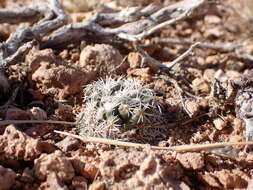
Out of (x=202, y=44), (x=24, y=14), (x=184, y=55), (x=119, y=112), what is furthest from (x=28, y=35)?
(x=202, y=44)

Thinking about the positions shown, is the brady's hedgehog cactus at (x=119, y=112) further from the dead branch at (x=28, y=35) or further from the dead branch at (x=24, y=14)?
the dead branch at (x=24, y=14)

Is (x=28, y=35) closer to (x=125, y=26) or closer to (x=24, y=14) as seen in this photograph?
(x=24, y=14)

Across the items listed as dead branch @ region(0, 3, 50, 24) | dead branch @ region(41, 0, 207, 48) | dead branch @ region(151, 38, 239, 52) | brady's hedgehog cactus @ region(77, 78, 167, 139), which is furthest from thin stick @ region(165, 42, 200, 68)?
dead branch @ region(0, 3, 50, 24)

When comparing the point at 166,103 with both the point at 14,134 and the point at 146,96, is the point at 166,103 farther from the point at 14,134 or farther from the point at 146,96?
the point at 14,134

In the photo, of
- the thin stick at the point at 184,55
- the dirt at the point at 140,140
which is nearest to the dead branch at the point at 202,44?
the dirt at the point at 140,140

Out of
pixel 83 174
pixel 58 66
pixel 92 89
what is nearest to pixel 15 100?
pixel 58 66

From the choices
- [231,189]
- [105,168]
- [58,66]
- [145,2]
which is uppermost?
[145,2]

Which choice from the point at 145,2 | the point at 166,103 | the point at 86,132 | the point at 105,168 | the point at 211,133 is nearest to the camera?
the point at 105,168
